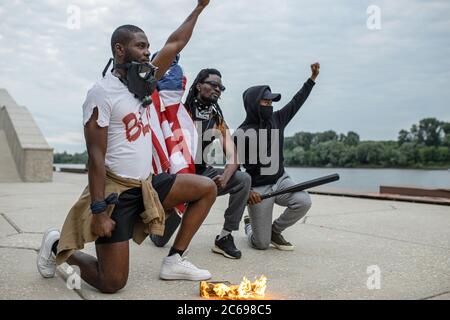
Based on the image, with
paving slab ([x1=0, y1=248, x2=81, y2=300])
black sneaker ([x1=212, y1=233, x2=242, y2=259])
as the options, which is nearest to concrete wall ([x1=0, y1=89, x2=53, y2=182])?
paving slab ([x1=0, y1=248, x2=81, y2=300])

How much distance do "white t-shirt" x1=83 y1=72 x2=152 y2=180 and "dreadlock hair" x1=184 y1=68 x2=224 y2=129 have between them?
4.05 ft

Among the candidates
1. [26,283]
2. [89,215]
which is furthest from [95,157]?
[26,283]

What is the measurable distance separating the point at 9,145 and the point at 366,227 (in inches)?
504

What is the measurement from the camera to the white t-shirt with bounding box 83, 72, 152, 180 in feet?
9.82

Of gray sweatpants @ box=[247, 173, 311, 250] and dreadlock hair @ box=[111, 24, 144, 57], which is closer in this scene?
dreadlock hair @ box=[111, 24, 144, 57]

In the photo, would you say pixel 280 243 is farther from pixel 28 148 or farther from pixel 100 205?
pixel 28 148

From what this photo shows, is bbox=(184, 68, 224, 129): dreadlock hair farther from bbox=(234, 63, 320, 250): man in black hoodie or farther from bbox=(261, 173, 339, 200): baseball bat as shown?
bbox=(261, 173, 339, 200): baseball bat

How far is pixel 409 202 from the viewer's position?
9.20m

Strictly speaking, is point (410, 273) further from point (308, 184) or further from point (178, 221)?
point (178, 221)

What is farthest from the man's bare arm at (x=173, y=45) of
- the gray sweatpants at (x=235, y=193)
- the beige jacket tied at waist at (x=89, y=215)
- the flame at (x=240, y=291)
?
the flame at (x=240, y=291)

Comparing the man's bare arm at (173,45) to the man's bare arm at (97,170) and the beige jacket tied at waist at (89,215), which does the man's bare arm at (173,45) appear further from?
the beige jacket tied at waist at (89,215)

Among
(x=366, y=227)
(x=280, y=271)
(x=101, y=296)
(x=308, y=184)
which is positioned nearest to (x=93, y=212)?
(x=101, y=296)

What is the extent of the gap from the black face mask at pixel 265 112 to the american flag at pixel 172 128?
755 millimetres

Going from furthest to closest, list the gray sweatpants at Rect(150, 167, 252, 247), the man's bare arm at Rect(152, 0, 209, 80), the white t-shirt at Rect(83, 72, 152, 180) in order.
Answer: the gray sweatpants at Rect(150, 167, 252, 247) < the man's bare arm at Rect(152, 0, 209, 80) < the white t-shirt at Rect(83, 72, 152, 180)
